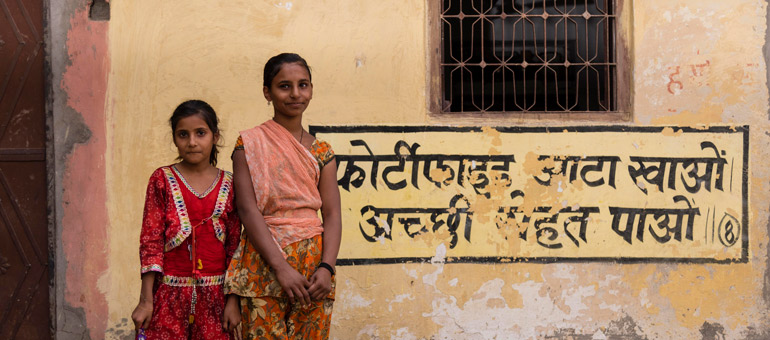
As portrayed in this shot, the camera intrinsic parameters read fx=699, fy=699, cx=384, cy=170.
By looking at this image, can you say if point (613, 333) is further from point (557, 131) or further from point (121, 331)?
point (121, 331)

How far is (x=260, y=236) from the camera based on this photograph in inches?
96.7

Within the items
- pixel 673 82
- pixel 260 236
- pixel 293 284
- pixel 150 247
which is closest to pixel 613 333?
pixel 673 82

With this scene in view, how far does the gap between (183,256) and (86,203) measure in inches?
67.6

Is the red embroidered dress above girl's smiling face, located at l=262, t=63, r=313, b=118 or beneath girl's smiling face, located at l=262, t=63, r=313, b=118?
beneath

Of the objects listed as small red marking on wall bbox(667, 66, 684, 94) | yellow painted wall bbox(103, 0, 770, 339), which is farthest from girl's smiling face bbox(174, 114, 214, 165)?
small red marking on wall bbox(667, 66, 684, 94)

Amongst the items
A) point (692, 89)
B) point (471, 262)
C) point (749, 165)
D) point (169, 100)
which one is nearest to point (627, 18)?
point (692, 89)

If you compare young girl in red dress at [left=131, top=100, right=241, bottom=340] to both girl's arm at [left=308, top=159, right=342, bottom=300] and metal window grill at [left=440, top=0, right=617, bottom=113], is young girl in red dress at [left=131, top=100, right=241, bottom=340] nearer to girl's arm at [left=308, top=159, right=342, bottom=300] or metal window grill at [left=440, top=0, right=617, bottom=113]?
girl's arm at [left=308, top=159, right=342, bottom=300]

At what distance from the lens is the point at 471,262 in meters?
4.03

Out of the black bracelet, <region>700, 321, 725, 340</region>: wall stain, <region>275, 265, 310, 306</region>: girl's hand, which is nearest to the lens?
<region>275, 265, 310, 306</region>: girl's hand

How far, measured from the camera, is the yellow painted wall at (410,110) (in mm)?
3984

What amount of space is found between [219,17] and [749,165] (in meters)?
3.21

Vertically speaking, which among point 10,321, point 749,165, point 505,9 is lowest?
point 10,321

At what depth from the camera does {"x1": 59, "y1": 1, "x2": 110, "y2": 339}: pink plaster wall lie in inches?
156

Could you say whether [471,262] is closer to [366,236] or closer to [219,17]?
[366,236]
